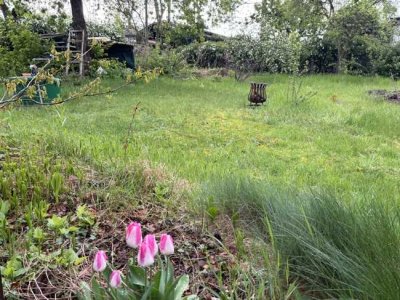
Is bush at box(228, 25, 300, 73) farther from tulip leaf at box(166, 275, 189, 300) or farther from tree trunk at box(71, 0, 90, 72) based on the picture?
tulip leaf at box(166, 275, 189, 300)

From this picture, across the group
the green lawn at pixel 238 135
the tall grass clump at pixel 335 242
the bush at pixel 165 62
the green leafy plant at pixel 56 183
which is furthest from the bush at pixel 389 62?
→ the green leafy plant at pixel 56 183

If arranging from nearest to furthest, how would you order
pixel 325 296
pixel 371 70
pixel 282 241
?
pixel 325 296
pixel 282 241
pixel 371 70

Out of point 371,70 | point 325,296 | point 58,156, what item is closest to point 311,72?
point 371,70

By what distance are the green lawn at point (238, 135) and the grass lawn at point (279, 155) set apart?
18mm

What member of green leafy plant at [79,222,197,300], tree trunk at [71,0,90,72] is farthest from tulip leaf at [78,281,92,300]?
tree trunk at [71,0,90,72]

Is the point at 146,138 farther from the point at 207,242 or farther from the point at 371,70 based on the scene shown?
the point at 371,70

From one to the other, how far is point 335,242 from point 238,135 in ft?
13.6

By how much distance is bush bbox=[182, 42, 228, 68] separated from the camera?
1722cm

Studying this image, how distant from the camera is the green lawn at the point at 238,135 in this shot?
353cm

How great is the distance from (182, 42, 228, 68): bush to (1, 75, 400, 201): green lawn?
7.44 m

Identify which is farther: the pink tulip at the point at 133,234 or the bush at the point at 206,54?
the bush at the point at 206,54

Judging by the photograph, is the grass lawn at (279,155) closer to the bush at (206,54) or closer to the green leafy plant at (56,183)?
the green leafy plant at (56,183)

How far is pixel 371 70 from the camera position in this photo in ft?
50.2

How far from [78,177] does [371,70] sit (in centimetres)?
1492
